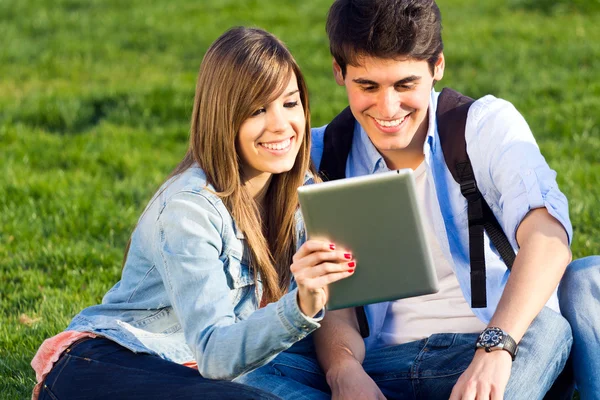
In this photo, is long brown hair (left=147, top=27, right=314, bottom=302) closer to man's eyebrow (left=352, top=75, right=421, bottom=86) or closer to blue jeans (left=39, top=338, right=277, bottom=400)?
man's eyebrow (left=352, top=75, right=421, bottom=86)

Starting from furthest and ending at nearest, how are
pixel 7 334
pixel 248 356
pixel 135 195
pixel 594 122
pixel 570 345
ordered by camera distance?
pixel 594 122, pixel 135 195, pixel 7 334, pixel 570 345, pixel 248 356

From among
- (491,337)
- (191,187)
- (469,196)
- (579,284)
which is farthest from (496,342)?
(191,187)

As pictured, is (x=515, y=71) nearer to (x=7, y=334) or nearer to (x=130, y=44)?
(x=130, y=44)

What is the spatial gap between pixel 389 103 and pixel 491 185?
1.62ft

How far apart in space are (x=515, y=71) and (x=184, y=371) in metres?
6.23

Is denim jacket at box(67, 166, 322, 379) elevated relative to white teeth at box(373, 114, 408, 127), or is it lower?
lower

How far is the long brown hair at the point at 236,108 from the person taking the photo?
11.8 ft

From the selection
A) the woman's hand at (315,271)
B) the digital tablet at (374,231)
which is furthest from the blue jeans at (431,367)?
the woman's hand at (315,271)

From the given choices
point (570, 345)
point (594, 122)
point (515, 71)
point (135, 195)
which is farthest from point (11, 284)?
point (515, 71)

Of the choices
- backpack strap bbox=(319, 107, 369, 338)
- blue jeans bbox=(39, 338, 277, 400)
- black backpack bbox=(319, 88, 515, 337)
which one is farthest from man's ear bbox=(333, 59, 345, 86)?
blue jeans bbox=(39, 338, 277, 400)

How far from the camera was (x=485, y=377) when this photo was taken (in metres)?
3.36

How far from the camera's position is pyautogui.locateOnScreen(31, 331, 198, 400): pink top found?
11.8 feet

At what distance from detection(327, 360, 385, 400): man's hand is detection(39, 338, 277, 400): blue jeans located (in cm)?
43

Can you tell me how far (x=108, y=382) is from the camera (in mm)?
3428
